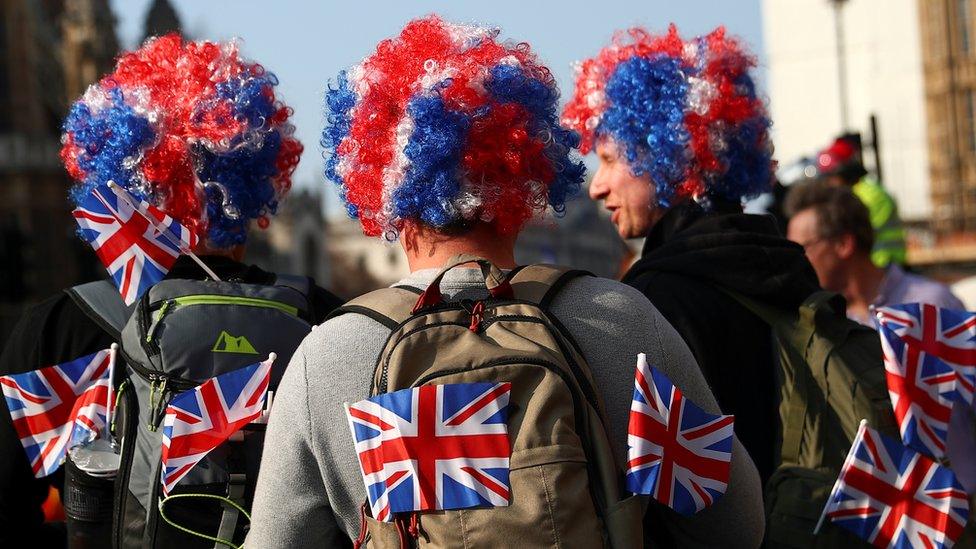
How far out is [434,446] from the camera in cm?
278

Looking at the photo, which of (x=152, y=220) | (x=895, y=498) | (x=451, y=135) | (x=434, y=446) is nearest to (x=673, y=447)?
(x=434, y=446)

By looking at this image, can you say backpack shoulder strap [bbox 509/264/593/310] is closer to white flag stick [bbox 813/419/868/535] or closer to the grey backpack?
the grey backpack

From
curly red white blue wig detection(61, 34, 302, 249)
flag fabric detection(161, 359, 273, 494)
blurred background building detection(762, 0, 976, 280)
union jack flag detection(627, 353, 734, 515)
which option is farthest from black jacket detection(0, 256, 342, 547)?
blurred background building detection(762, 0, 976, 280)

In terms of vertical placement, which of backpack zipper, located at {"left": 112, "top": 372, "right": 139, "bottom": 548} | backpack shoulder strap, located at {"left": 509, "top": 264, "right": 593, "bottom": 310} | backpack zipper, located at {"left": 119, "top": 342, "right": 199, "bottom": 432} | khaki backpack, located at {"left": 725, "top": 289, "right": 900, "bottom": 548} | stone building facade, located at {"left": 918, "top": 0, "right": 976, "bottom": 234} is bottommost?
stone building facade, located at {"left": 918, "top": 0, "right": 976, "bottom": 234}

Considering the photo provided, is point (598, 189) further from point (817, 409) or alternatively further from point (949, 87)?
point (949, 87)

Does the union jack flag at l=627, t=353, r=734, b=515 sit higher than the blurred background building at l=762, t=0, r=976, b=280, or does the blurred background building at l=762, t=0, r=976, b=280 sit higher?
the union jack flag at l=627, t=353, r=734, b=515

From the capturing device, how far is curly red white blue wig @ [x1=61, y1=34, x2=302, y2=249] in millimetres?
4141

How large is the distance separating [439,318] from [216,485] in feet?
3.28

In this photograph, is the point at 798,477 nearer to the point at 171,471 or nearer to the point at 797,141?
the point at 171,471

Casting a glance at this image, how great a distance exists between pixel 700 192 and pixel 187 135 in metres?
1.58

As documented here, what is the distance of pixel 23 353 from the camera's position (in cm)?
395

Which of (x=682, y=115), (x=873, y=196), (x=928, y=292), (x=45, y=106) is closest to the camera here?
(x=682, y=115)

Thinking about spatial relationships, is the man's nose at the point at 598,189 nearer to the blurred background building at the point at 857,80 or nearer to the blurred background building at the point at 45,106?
the blurred background building at the point at 45,106

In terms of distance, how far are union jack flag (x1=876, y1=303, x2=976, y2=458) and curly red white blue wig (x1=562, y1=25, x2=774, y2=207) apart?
72cm
